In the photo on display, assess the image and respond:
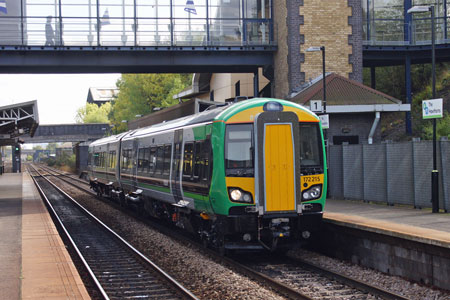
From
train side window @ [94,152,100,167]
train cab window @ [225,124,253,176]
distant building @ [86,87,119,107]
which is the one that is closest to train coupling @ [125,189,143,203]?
train cab window @ [225,124,253,176]

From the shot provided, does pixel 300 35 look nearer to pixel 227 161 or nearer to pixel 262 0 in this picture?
pixel 262 0

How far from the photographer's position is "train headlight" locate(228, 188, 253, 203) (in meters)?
11.6

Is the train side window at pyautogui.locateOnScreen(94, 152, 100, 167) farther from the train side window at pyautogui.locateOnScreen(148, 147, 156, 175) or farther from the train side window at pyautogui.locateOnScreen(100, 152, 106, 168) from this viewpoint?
the train side window at pyautogui.locateOnScreen(148, 147, 156, 175)

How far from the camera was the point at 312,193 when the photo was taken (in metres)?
12.1

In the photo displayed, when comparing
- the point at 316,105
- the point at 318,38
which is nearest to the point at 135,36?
the point at 318,38

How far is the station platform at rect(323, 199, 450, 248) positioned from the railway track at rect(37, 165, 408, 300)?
1343 millimetres

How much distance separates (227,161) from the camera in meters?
11.7

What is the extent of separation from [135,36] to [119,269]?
19.6 m

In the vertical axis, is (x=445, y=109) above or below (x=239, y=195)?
above

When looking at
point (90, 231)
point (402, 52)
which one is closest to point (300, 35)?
point (402, 52)

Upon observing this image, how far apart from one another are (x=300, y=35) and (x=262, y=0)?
15.4 ft

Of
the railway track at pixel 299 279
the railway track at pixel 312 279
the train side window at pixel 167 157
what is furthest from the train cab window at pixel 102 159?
the railway track at pixel 312 279

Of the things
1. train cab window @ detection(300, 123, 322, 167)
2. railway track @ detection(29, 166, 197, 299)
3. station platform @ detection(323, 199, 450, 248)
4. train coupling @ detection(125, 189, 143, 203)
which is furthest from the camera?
train coupling @ detection(125, 189, 143, 203)

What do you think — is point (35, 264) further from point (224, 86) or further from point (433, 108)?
point (224, 86)
